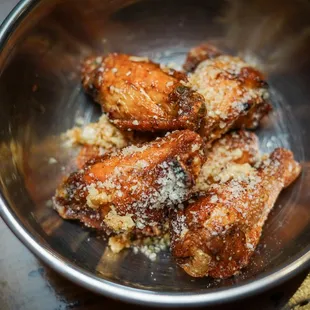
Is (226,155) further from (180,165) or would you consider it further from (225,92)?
(180,165)

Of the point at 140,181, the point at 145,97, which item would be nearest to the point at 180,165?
the point at 140,181

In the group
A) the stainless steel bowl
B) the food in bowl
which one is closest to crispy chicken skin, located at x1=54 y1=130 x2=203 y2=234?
the food in bowl

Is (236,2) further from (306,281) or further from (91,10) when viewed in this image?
(306,281)

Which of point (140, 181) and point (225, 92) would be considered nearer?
point (140, 181)

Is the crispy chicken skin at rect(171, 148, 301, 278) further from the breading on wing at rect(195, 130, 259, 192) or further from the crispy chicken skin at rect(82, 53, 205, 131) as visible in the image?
the crispy chicken skin at rect(82, 53, 205, 131)

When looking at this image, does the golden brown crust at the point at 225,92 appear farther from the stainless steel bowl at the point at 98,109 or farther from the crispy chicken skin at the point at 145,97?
the stainless steel bowl at the point at 98,109

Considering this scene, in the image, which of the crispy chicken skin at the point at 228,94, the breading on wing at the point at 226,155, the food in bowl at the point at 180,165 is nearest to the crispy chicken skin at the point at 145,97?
the food in bowl at the point at 180,165

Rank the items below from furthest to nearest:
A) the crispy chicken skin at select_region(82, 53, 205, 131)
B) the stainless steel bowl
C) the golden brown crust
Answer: the golden brown crust < the crispy chicken skin at select_region(82, 53, 205, 131) < the stainless steel bowl
